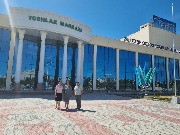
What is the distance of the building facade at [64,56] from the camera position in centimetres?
2725

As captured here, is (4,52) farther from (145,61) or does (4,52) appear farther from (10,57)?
(145,61)

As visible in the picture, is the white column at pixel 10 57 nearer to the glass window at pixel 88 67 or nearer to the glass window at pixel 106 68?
the glass window at pixel 88 67

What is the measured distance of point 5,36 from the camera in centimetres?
2769

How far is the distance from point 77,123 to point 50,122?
1.28 m

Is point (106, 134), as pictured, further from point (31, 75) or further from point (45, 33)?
point (31, 75)

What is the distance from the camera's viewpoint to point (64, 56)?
2986cm

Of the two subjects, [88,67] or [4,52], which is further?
[88,67]

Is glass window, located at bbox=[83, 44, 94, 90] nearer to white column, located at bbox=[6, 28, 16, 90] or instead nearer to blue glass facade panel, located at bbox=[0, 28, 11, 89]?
white column, located at bbox=[6, 28, 16, 90]

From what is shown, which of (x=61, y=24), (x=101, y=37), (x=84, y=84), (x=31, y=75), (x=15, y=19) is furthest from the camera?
(x=101, y=37)

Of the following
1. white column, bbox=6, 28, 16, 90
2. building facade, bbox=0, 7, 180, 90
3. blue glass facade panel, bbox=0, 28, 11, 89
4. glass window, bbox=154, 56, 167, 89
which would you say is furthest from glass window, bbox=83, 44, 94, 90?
glass window, bbox=154, 56, 167, 89

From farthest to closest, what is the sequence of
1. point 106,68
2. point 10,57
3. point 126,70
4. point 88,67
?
1. point 126,70
2. point 106,68
3. point 88,67
4. point 10,57

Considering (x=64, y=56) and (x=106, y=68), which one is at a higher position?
(x=64, y=56)

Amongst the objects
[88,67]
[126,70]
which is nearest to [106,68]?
[88,67]

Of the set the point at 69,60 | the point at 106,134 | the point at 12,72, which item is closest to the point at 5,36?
the point at 12,72
